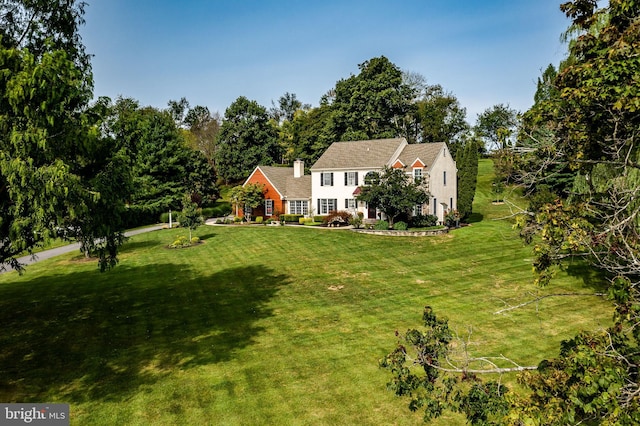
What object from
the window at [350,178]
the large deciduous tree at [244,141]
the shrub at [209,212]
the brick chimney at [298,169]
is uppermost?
the large deciduous tree at [244,141]

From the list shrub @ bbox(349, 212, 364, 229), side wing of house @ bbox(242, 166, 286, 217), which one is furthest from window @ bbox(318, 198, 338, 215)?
side wing of house @ bbox(242, 166, 286, 217)

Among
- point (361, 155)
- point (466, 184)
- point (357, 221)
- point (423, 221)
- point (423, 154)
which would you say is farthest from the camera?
point (361, 155)

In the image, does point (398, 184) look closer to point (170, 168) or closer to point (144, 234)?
point (144, 234)

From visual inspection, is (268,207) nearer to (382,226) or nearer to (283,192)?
(283,192)

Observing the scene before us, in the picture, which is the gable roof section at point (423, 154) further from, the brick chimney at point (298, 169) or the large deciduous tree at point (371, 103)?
the large deciduous tree at point (371, 103)

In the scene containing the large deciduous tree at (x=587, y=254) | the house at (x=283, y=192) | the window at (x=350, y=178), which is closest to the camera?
the large deciduous tree at (x=587, y=254)

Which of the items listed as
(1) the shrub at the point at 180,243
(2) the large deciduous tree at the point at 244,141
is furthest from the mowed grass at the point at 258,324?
(2) the large deciduous tree at the point at 244,141

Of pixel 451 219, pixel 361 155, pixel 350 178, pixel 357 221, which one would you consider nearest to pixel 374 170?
pixel 350 178
